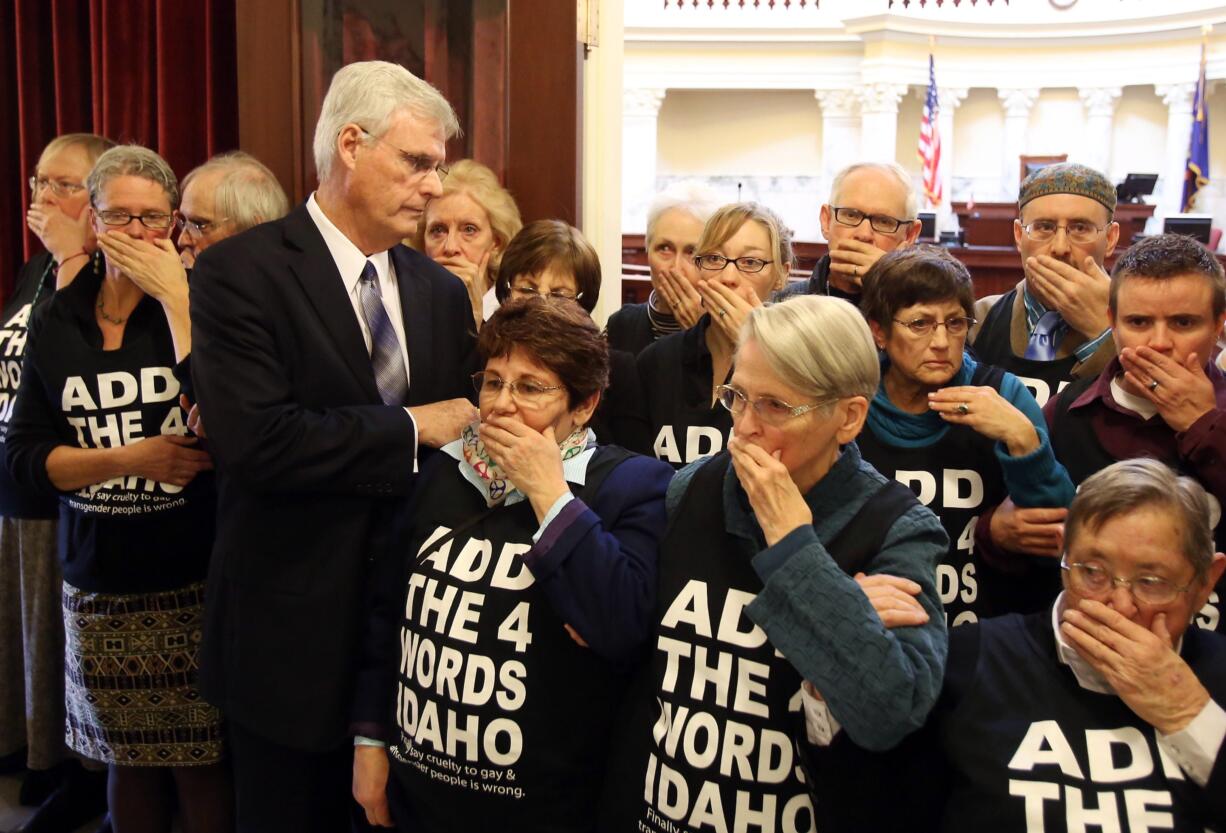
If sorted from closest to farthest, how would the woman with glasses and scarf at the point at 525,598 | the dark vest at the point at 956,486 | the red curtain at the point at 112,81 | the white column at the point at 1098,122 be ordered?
the woman with glasses and scarf at the point at 525,598, the dark vest at the point at 956,486, the red curtain at the point at 112,81, the white column at the point at 1098,122

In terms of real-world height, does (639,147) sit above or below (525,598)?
above

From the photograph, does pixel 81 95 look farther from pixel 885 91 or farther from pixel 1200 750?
pixel 885 91

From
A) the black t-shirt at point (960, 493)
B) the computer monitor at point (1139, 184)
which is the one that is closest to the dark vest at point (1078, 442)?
the black t-shirt at point (960, 493)

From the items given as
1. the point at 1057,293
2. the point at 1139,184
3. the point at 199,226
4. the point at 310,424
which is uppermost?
the point at 1139,184

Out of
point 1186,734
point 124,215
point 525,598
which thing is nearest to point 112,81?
point 124,215

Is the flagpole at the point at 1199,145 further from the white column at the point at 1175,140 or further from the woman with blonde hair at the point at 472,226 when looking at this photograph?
the woman with blonde hair at the point at 472,226

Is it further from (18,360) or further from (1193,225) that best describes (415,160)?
(1193,225)

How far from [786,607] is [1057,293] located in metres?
1.20

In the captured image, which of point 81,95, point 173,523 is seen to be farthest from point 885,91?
point 173,523

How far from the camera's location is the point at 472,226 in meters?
2.76

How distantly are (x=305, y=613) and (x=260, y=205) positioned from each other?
1.08 m

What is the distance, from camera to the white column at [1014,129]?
1466 centimetres

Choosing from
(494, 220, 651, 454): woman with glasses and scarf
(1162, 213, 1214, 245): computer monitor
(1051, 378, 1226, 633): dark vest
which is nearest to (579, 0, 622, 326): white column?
(494, 220, 651, 454): woman with glasses and scarf

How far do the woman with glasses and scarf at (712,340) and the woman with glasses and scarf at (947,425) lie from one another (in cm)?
30
